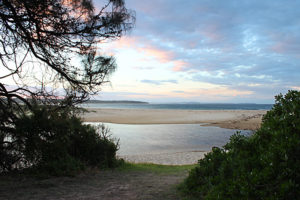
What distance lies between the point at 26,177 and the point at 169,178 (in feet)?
13.6

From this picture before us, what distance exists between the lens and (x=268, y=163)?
10.7ft

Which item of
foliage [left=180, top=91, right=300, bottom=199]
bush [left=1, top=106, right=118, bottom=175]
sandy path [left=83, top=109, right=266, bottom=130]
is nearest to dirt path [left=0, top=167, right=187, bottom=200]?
bush [left=1, top=106, right=118, bottom=175]

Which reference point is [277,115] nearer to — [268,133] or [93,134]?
[268,133]

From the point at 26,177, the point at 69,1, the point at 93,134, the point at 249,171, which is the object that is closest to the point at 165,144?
the point at 93,134

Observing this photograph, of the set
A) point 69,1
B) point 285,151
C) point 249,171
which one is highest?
point 69,1

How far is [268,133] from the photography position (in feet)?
13.0

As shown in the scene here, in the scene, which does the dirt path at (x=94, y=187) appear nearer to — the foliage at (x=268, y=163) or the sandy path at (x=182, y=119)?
the foliage at (x=268, y=163)

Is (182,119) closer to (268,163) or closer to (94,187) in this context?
(94,187)

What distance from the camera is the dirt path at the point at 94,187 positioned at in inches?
206

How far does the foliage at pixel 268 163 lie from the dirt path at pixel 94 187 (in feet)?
4.15

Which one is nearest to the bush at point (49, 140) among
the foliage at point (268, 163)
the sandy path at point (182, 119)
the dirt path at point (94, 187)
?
the dirt path at point (94, 187)

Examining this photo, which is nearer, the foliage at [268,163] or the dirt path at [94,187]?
the foliage at [268,163]

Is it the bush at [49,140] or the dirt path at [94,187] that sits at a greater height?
the bush at [49,140]

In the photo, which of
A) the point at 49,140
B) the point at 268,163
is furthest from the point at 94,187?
the point at 268,163
